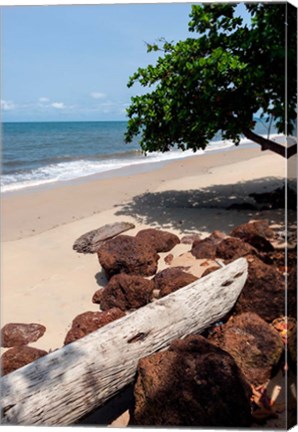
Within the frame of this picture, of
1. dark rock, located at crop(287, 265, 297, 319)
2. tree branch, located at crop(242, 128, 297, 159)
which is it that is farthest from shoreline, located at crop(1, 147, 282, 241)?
dark rock, located at crop(287, 265, 297, 319)

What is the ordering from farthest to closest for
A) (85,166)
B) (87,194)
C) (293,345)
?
(85,166) < (87,194) < (293,345)

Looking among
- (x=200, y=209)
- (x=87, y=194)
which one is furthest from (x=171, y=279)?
(x=87, y=194)

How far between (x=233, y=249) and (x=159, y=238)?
742mm

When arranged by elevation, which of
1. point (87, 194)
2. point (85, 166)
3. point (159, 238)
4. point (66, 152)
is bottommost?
point (159, 238)

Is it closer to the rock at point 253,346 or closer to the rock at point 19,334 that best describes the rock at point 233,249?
the rock at point 253,346

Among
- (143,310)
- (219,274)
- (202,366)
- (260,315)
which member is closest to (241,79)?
(219,274)

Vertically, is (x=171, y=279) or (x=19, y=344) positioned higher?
(x=171, y=279)

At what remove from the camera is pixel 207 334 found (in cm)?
242

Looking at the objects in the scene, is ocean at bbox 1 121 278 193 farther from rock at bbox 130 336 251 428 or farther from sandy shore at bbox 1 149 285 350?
rock at bbox 130 336 251 428

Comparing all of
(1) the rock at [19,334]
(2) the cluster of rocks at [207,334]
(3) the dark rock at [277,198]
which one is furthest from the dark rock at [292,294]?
(1) the rock at [19,334]

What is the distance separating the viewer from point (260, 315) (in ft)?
8.13

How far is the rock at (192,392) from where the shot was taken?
178 centimetres

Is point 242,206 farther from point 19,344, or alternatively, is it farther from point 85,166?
point 19,344

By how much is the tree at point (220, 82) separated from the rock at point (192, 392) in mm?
1196
